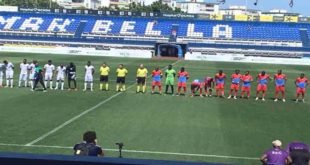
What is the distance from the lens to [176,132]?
18.7 m

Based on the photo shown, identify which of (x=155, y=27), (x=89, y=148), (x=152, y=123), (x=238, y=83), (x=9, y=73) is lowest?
(x=152, y=123)

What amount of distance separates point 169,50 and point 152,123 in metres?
59.6

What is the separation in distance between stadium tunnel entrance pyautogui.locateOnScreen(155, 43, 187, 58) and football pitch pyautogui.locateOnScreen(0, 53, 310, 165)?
48840 millimetres

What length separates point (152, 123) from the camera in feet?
67.1

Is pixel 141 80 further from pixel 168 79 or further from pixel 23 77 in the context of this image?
pixel 23 77

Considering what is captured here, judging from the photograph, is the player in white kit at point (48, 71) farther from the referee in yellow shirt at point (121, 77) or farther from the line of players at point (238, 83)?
the line of players at point (238, 83)

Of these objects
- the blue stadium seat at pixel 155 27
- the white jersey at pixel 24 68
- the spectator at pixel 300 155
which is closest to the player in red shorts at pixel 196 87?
the white jersey at pixel 24 68

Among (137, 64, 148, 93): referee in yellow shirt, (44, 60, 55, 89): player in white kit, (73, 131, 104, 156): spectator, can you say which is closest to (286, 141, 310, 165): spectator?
(73, 131, 104, 156): spectator

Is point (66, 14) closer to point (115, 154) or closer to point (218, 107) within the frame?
point (218, 107)

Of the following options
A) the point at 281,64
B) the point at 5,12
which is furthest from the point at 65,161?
the point at 5,12

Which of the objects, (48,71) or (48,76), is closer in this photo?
(48,71)

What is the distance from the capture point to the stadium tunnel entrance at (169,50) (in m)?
79.4

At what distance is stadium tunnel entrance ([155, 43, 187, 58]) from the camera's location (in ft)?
260

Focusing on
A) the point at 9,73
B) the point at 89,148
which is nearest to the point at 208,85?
the point at 9,73
